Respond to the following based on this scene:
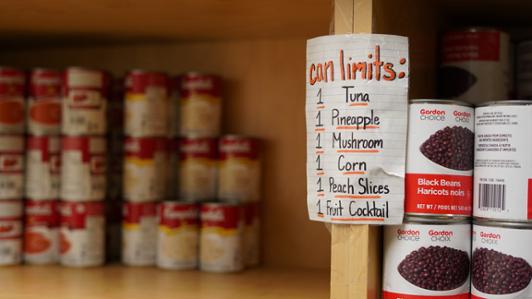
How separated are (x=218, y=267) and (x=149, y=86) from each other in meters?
0.40

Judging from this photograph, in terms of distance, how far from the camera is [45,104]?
1462mm

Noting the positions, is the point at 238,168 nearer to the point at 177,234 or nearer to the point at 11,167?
the point at 177,234

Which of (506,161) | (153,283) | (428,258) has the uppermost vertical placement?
(506,161)

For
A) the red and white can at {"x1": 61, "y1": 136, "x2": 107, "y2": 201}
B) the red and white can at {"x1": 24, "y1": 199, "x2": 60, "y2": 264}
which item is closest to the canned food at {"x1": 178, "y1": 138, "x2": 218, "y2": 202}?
the red and white can at {"x1": 61, "y1": 136, "x2": 107, "y2": 201}

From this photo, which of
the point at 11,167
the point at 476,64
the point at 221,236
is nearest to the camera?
the point at 476,64

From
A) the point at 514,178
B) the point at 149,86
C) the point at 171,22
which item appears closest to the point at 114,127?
the point at 149,86

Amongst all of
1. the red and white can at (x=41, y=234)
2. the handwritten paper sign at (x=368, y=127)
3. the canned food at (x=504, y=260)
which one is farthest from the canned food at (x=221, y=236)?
the canned food at (x=504, y=260)

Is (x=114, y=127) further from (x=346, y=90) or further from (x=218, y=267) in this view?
(x=346, y=90)

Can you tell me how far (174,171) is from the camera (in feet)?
5.01

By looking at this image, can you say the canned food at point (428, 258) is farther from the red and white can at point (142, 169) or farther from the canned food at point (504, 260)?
the red and white can at point (142, 169)

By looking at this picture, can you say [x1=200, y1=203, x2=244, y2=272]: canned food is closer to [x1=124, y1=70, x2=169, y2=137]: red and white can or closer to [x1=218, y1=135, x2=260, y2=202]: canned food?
[x1=218, y1=135, x2=260, y2=202]: canned food

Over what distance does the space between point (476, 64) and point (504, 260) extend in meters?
0.42

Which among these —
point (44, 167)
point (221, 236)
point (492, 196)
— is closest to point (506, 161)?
point (492, 196)

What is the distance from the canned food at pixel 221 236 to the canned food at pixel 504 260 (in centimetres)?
55
